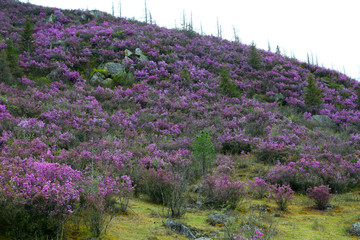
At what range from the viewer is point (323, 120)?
739 inches

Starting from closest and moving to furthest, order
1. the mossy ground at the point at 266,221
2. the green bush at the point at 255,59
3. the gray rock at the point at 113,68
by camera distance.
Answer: the mossy ground at the point at 266,221 < the gray rock at the point at 113,68 < the green bush at the point at 255,59

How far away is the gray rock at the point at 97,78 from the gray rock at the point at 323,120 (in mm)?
17370

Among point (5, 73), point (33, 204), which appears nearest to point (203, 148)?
point (33, 204)

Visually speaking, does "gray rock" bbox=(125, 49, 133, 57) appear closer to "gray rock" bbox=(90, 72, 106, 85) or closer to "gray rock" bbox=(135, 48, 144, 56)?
"gray rock" bbox=(135, 48, 144, 56)

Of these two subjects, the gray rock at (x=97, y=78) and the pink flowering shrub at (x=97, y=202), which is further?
the gray rock at (x=97, y=78)

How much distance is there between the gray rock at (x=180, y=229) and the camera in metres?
4.05

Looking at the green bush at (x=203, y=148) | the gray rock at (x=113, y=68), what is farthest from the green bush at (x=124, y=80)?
the green bush at (x=203, y=148)

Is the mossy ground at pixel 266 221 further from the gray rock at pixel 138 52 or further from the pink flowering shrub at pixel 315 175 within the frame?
the gray rock at pixel 138 52

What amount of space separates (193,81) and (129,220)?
60.5 feet

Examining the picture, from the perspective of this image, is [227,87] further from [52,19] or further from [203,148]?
[52,19]

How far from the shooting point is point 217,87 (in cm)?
2162

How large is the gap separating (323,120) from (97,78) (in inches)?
723

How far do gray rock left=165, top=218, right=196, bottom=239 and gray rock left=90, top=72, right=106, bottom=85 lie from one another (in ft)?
54.9

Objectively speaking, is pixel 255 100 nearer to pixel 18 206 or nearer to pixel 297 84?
pixel 297 84
